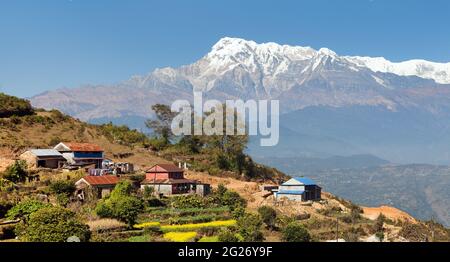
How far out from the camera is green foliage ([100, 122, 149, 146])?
5475 centimetres

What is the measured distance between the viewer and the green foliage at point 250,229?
25.1 meters

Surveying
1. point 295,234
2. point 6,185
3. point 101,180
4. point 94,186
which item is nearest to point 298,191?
point 101,180

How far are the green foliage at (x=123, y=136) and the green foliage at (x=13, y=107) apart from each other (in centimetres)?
776

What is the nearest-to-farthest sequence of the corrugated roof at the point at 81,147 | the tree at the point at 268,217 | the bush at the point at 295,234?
1. the bush at the point at 295,234
2. the tree at the point at 268,217
3. the corrugated roof at the point at 81,147

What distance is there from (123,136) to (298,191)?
22.2 metres

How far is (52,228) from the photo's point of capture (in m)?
20.3

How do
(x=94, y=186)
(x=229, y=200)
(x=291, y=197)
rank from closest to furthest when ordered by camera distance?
(x=94, y=186) < (x=229, y=200) < (x=291, y=197)

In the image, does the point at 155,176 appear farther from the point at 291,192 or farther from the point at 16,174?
the point at 291,192

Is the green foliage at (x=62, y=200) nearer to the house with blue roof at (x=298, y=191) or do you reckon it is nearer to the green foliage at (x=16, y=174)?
the green foliage at (x=16, y=174)

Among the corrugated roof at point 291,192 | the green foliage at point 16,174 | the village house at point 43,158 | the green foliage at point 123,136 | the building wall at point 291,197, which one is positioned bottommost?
the building wall at point 291,197

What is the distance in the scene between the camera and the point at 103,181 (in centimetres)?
3372

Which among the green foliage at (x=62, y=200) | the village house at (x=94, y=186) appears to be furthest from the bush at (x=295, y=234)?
the village house at (x=94, y=186)
